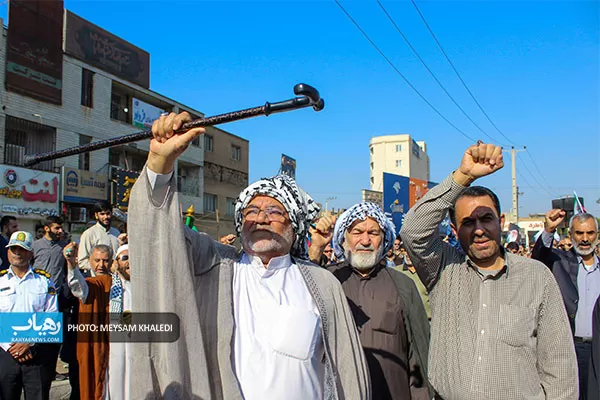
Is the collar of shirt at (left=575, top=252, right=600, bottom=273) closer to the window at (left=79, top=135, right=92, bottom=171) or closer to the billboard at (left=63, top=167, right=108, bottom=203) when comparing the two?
the billboard at (left=63, top=167, right=108, bottom=203)

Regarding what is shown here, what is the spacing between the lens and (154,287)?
1867 millimetres

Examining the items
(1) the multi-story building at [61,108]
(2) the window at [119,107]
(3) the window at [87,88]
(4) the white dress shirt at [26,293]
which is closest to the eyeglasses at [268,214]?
(4) the white dress shirt at [26,293]

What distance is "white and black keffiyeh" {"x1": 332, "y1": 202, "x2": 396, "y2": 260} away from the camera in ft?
11.3

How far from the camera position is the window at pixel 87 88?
20672 millimetres

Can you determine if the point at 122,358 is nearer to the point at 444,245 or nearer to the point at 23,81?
the point at 444,245

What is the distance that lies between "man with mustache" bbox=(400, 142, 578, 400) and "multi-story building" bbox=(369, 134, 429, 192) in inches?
2561

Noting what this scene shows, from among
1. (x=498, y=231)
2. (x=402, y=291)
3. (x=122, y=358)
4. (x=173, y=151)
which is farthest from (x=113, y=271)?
(x=498, y=231)

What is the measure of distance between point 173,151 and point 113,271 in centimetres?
357

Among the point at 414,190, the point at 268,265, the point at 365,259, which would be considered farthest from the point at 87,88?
the point at 268,265

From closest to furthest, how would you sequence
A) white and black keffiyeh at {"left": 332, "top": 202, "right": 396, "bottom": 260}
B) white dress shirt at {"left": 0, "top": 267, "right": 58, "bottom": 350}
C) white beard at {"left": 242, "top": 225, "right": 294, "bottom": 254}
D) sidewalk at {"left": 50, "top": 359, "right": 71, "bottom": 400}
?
1. white beard at {"left": 242, "top": 225, "right": 294, "bottom": 254}
2. white and black keffiyeh at {"left": 332, "top": 202, "right": 396, "bottom": 260}
3. white dress shirt at {"left": 0, "top": 267, "right": 58, "bottom": 350}
4. sidewalk at {"left": 50, "top": 359, "right": 71, "bottom": 400}

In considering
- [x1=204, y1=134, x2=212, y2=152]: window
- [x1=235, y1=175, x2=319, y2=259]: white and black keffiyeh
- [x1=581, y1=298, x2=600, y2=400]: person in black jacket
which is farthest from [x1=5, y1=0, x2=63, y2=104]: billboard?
[x1=581, y1=298, x2=600, y2=400]: person in black jacket

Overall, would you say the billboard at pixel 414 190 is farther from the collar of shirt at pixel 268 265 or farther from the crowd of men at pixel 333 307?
the collar of shirt at pixel 268 265

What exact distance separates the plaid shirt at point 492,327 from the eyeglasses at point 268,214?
24.4 inches

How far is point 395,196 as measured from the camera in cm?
1934
